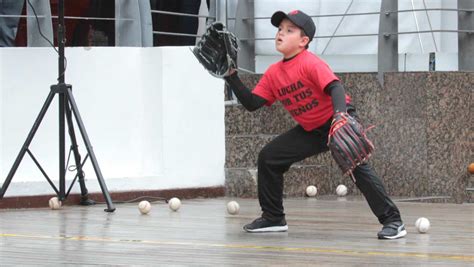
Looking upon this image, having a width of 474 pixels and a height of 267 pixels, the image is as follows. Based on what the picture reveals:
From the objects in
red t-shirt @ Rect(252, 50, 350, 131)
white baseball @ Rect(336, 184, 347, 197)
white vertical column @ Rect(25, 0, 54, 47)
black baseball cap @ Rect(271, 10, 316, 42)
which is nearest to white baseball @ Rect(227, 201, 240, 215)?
red t-shirt @ Rect(252, 50, 350, 131)

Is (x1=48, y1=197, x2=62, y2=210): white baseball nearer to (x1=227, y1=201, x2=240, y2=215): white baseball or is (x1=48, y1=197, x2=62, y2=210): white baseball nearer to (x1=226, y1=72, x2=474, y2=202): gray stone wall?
(x1=227, y1=201, x2=240, y2=215): white baseball

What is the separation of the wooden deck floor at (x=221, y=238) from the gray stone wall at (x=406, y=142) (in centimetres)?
86

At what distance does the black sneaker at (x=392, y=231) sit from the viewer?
347 inches

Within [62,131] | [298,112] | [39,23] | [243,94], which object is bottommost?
[62,131]

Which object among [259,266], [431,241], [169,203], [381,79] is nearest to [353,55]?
[381,79]

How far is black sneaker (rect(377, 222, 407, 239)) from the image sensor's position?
28.9ft

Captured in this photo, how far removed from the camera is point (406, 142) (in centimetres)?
A: 1296

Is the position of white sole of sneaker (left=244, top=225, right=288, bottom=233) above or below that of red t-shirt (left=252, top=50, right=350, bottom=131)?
below

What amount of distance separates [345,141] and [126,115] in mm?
4260

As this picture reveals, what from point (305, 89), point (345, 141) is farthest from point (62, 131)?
point (345, 141)

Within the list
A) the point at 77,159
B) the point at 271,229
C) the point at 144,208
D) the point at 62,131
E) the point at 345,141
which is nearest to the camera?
the point at 345,141

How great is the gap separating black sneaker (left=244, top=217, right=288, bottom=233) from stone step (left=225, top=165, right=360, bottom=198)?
3439mm

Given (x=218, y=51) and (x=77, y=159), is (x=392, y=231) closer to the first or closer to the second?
(x=218, y=51)

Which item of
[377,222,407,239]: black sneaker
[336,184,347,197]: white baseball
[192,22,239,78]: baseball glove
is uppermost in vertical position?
[192,22,239,78]: baseball glove
